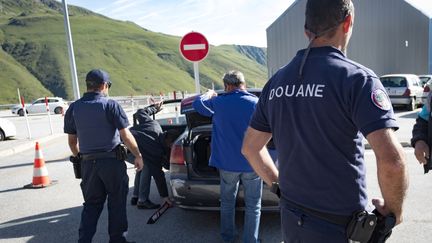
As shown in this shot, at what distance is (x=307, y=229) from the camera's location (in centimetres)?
182

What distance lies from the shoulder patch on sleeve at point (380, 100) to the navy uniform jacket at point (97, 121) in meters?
2.78

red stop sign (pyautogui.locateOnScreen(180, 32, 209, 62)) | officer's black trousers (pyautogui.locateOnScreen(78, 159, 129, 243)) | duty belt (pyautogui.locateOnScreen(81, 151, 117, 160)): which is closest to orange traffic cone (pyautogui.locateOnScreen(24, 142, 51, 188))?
red stop sign (pyautogui.locateOnScreen(180, 32, 209, 62))

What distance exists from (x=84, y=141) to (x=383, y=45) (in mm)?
28395

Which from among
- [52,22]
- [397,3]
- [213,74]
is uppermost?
[52,22]

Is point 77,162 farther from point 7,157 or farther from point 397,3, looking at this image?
point 397,3

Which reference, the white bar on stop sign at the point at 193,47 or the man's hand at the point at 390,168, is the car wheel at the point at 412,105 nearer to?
the white bar on stop sign at the point at 193,47

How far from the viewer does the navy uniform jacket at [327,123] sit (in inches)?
62.5

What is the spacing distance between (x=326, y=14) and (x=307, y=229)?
998 millimetres

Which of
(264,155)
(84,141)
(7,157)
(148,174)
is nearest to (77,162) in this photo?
(84,141)

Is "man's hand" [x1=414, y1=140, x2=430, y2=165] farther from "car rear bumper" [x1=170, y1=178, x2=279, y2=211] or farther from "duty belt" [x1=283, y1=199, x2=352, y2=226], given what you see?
"duty belt" [x1=283, y1=199, x2=352, y2=226]

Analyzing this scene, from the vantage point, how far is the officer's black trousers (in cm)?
385

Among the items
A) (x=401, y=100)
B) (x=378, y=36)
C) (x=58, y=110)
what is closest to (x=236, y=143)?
(x=401, y=100)

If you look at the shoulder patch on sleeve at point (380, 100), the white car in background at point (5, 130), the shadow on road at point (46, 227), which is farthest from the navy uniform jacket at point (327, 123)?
the white car in background at point (5, 130)

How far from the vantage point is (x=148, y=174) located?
210 inches
